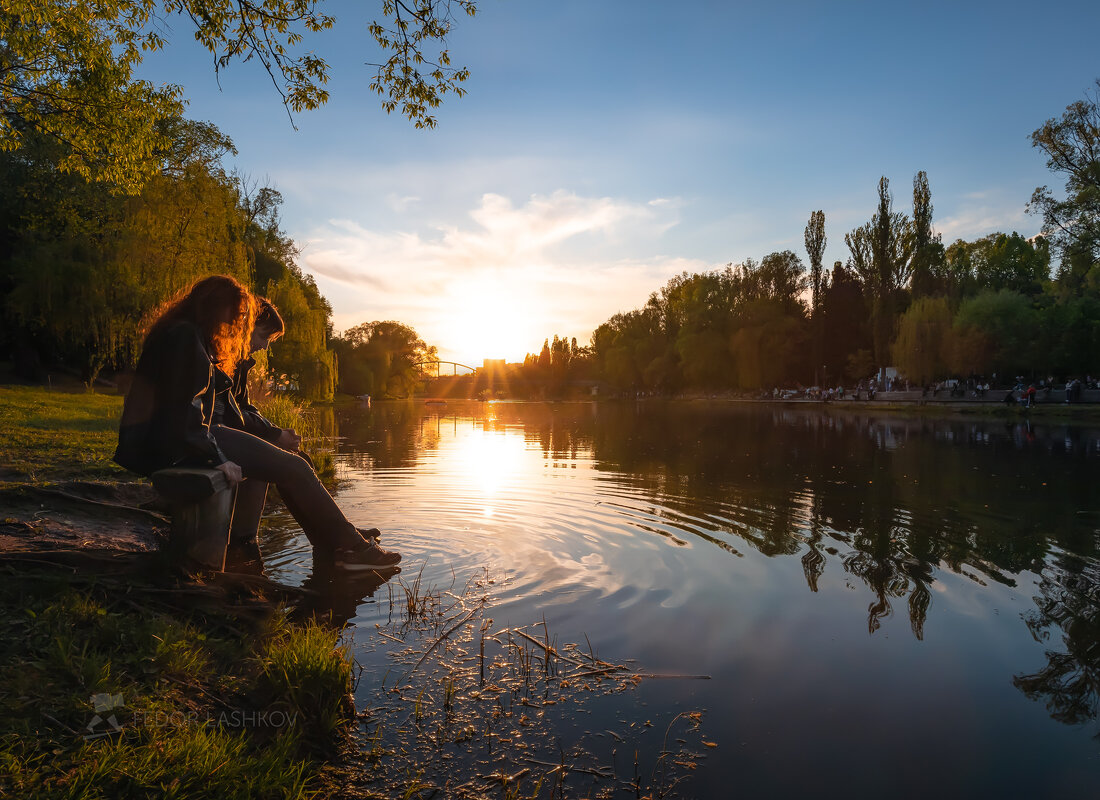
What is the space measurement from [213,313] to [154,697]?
8.13 ft

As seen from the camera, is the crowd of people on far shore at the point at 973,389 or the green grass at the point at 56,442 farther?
the crowd of people on far shore at the point at 973,389

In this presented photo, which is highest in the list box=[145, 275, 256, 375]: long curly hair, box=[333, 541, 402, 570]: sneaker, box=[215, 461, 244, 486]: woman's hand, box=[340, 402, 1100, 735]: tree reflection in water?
box=[145, 275, 256, 375]: long curly hair

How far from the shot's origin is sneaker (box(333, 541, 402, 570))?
538 cm

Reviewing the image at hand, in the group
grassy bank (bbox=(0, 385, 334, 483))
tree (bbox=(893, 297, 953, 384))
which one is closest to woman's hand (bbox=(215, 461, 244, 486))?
grassy bank (bbox=(0, 385, 334, 483))

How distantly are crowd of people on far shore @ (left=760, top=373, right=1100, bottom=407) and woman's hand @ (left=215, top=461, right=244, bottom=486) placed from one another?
4166cm

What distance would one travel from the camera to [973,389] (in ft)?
166

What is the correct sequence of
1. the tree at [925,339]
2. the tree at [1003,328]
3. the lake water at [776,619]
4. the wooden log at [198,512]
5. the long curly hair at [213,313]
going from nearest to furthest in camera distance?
the lake water at [776,619] < the wooden log at [198,512] < the long curly hair at [213,313] < the tree at [925,339] < the tree at [1003,328]

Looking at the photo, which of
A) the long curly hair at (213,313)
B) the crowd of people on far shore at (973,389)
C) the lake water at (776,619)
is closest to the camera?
the lake water at (776,619)

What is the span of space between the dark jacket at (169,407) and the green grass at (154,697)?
812mm

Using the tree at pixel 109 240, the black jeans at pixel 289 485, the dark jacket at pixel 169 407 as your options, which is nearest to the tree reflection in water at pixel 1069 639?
the black jeans at pixel 289 485

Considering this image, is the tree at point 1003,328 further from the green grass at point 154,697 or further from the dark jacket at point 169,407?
the green grass at point 154,697

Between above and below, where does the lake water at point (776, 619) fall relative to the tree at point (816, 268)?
below

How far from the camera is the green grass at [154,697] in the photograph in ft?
7.63

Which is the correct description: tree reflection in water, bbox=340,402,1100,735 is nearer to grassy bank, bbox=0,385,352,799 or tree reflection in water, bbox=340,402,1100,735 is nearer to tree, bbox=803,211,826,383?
grassy bank, bbox=0,385,352,799
